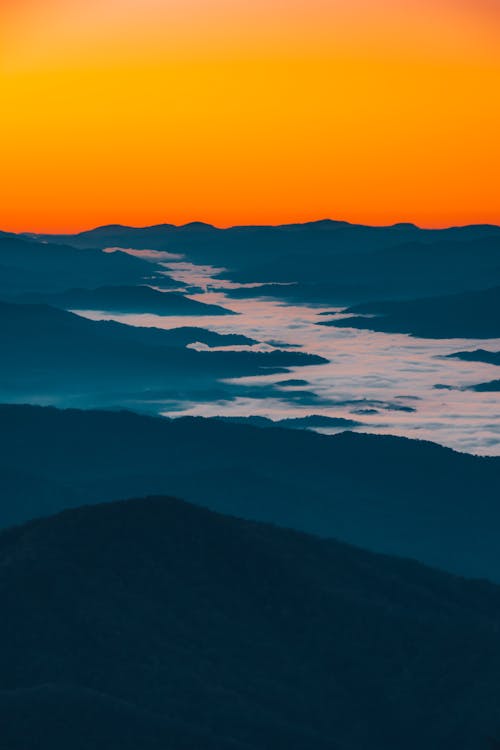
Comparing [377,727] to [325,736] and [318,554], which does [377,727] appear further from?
[318,554]

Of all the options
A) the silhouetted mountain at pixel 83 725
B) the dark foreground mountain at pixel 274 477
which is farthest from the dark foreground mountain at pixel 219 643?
the dark foreground mountain at pixel 274 477

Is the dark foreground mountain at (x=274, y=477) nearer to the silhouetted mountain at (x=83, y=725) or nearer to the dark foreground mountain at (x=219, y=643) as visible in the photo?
the dark foreground mountain at (x=219, y=643)

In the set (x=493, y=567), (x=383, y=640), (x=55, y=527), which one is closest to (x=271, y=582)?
(x=383, y=640)

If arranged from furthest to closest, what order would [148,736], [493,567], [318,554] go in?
[493,567]
[318,554]
[148,736]

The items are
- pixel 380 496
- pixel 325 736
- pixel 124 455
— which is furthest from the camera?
pixel 124 455

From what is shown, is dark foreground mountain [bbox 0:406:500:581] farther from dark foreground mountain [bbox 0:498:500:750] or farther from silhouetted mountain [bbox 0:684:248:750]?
silhouetted mountain [bbox 0:684:248:750]

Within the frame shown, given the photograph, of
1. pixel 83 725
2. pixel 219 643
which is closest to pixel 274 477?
pixel 219 643
